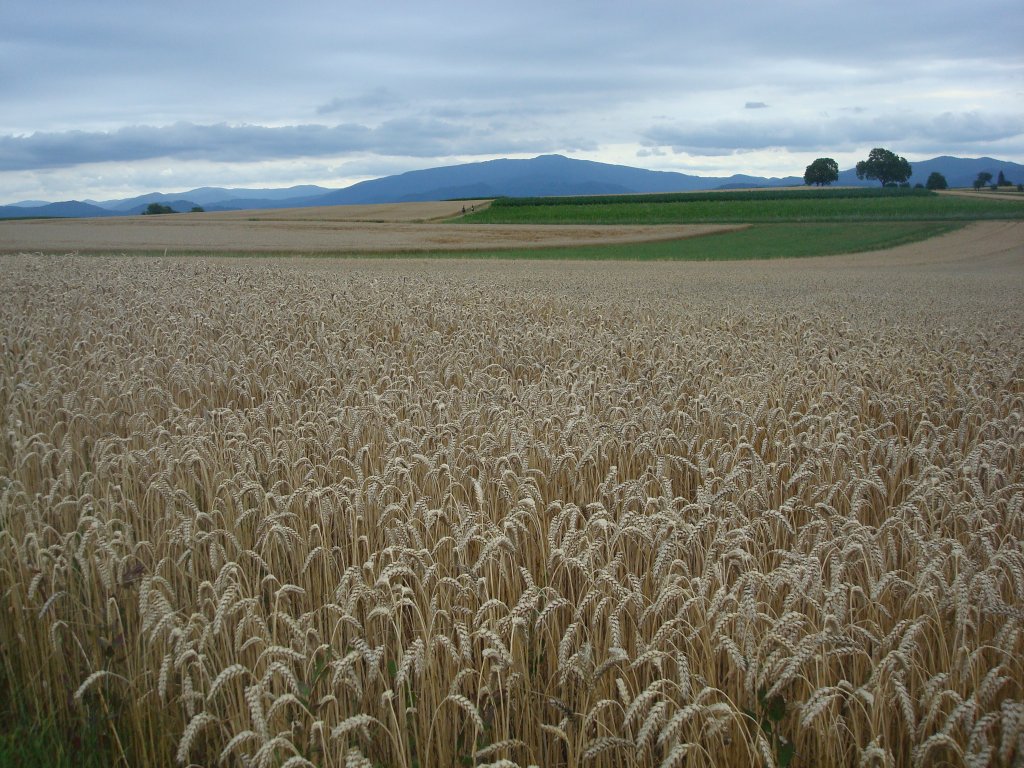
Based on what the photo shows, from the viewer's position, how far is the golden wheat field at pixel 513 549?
8.93 ft

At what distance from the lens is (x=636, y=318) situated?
39.5ft

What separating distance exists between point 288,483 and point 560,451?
183 cm

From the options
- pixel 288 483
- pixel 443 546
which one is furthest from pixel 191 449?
pixel 443 546

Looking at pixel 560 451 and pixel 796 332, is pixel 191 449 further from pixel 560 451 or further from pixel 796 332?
pixel 796 332

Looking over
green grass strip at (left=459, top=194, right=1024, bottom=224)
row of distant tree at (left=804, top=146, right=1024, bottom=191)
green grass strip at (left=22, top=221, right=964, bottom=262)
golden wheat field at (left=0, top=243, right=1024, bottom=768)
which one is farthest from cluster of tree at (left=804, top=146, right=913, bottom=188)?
golden wheat field at (left=0, top=243, right=1024, bottom=768)

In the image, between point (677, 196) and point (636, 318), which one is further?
point (677, 196)

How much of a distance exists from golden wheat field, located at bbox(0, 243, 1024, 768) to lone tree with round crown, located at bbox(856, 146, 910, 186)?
469 feet

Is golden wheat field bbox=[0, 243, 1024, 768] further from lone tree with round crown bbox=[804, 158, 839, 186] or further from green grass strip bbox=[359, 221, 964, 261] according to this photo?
lone tree with round crown bbox=[804, 158, 839, 186]

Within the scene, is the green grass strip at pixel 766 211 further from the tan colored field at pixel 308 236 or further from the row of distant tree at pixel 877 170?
the row of distant tree at pixel 877 170

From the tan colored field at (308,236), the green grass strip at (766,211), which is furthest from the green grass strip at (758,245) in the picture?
the green grass strip at (766,211)

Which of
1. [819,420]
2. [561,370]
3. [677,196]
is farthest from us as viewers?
[677,196]

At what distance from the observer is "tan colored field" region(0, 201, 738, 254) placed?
136ft

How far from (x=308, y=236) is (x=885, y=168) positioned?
118 m

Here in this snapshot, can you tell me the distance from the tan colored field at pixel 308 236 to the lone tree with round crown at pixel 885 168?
86.2 m
